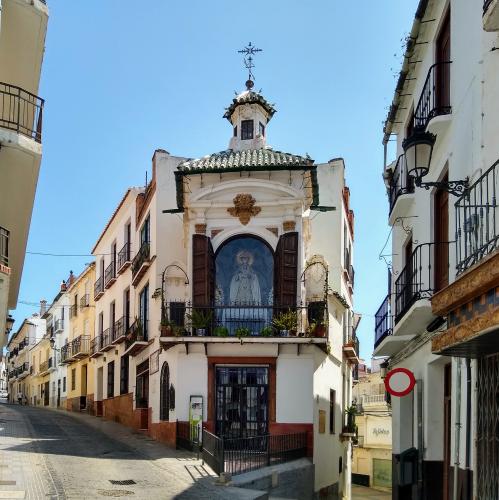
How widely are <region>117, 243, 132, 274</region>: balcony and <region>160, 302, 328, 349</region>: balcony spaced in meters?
7.37

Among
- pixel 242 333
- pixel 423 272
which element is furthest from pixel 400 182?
pixel 242 333

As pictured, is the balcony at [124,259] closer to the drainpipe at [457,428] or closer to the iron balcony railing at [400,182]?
the iron balcony railing at [400,182]

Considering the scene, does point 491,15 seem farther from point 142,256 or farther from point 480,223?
point 142,256

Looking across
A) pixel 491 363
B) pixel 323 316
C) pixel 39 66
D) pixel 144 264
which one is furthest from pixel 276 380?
pixel 491 363

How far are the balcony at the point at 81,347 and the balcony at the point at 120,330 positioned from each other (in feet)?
25.5

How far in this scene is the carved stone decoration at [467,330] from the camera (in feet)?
23.7

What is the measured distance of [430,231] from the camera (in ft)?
45.8

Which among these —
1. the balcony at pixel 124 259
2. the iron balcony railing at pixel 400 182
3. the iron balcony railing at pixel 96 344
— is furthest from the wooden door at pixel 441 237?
the iron balcony railing at pixel 96 344

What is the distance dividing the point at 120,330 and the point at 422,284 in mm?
19600

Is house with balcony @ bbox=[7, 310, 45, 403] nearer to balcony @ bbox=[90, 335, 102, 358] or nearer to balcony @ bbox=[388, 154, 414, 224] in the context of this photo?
balcony @ bbox=[90, 335, 102, 358]

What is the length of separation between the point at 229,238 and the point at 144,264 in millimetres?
4003

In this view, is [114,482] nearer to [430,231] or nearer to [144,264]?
[430,231]

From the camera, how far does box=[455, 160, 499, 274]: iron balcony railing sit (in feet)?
28.5

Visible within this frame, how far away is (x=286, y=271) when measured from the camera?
75.1 ft
